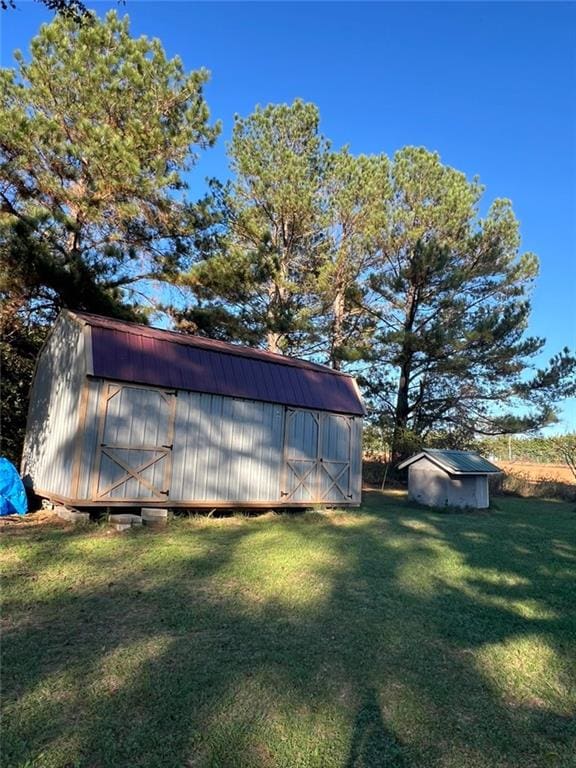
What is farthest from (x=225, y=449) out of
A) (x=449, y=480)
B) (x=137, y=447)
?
(x=449, y=480)

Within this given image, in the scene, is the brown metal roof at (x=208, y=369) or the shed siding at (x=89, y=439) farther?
the brown metal roof at (x=208, y=369)

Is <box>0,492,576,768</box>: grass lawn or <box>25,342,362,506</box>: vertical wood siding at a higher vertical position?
<box>25,342,362,506</box>: vertical wood siding

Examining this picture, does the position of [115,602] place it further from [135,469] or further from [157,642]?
[135,469]

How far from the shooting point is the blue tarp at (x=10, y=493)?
919 cm

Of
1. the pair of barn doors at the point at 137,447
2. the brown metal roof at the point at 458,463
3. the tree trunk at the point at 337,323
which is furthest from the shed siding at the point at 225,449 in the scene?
the tree trunk at the point at 337,323

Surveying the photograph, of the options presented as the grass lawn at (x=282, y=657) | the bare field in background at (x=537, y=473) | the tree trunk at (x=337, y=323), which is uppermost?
the tree trunk at (x=337, y=323)

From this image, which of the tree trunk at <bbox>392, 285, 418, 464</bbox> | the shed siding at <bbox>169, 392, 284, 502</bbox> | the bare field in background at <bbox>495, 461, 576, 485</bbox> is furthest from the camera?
the bare field in background at <bbox>495, 461, 576, 485</bbox>

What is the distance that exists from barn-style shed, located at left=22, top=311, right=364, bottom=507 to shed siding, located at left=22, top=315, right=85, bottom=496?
3cm

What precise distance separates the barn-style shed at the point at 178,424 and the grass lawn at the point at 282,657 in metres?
1.86

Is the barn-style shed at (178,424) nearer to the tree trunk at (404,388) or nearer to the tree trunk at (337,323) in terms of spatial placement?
the tree trunk at (404,388)

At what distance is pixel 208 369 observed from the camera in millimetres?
10391

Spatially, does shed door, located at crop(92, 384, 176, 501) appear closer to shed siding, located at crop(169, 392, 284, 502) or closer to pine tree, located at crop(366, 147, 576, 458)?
shed siding, located at crop(169, 392, 284, 502)

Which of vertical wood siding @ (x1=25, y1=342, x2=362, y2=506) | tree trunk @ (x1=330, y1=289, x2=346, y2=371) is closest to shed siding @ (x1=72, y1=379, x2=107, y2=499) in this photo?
vertical wood siding @ (x1=25, y1=342, x2=362, y2=506)

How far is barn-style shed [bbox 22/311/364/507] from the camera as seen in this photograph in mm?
8812
